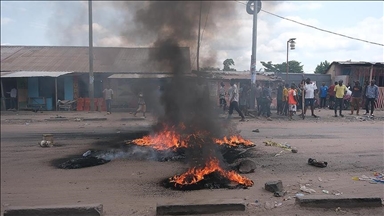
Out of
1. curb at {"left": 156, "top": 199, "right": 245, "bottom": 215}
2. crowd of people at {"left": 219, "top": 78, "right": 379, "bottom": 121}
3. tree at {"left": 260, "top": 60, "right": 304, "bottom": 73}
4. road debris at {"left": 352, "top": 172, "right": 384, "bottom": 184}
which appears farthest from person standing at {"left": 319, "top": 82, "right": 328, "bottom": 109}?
tree at {"left": 260, "top": 60, "right": 304, "bottom": 73}

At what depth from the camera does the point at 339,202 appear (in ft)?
12.5

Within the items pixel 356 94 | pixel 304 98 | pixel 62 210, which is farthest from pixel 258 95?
pixel 62 210

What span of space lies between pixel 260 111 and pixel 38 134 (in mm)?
8913

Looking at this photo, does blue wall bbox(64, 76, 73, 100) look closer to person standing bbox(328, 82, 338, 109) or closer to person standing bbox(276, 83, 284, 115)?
person standing bbox(276, 83, 284, 115)

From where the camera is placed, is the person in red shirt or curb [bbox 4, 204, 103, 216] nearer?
curb [bbox 4, 204, 103, 216]

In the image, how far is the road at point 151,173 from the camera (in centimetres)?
377

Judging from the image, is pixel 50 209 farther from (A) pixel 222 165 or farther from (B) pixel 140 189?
(A) pixel 222 165

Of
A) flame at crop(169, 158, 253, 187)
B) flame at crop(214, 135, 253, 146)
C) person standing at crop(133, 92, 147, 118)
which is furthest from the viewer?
person standing at crop(133, 92, 147, 118)

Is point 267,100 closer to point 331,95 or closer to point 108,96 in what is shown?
point 331,95

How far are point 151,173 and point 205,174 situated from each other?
1.04 m

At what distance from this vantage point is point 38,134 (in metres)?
9.28

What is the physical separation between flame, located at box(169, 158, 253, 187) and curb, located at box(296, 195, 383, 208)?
966 mm

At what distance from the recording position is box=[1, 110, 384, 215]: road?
3.77 m

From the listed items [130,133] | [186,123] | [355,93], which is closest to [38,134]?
[130,133]
